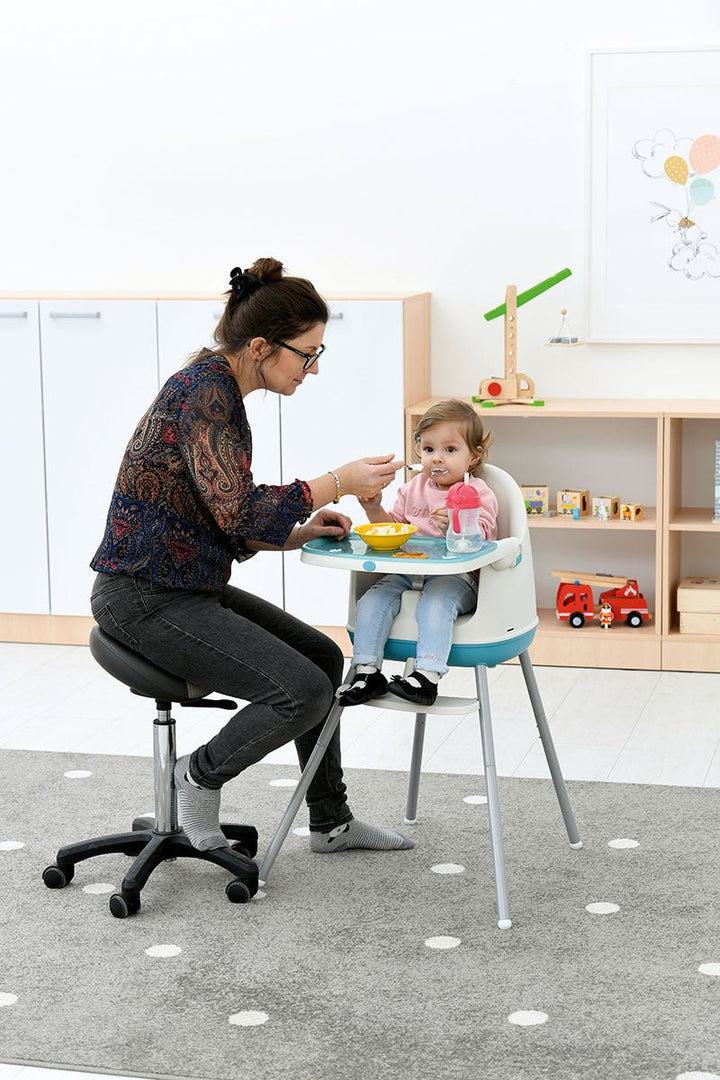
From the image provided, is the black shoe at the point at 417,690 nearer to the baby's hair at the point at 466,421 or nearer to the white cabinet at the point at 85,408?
the baby's hair at the point at 466,421

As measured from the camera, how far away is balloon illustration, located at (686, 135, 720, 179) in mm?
4418

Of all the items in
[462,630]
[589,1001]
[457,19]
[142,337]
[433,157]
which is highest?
[457,19]

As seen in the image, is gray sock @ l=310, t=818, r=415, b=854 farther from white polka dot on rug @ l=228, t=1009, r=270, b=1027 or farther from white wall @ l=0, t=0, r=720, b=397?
white wall @ l=0, t=0, r=720, b=397

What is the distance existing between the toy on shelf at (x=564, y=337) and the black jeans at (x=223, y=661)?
6.83 ft

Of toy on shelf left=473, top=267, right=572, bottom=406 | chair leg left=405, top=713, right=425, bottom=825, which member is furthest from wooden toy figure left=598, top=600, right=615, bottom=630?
chair leg left=405, top=713, right=425, bottom=825

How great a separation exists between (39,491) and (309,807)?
6.70ft

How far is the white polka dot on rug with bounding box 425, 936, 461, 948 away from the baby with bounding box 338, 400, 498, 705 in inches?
16.2

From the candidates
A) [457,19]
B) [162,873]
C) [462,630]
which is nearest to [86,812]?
[162,873]

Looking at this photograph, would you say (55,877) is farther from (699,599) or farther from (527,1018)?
(699,599)

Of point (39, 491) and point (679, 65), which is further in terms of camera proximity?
point (39, 491)

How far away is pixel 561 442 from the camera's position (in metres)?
4.73

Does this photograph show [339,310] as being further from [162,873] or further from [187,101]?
[162,873]

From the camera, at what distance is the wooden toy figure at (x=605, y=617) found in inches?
177

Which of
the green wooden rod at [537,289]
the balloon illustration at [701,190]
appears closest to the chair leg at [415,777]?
the green wooden rod at [537,289]
